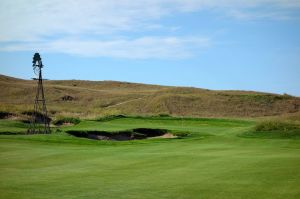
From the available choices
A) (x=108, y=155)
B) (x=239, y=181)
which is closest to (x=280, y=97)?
(x=108, y=155)

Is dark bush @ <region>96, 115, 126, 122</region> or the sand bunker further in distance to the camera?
dark bush @ <region>96, 115, 126, 122</region>

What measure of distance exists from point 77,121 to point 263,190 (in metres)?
36.8

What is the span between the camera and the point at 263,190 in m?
12.2

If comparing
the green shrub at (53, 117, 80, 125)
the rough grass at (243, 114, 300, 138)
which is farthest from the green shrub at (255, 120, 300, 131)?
the green shrub at (53, 117, 80, 125)

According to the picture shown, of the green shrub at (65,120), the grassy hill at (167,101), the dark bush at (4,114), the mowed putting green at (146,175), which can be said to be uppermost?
the grassy hill at (167,101)

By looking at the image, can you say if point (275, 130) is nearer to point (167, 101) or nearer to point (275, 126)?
point (275, 126)

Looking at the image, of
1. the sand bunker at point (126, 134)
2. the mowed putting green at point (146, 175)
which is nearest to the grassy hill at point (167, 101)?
the sand bunker at point (126, 134)

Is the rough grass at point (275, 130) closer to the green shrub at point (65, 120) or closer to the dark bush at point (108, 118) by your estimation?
the green shrub at point (65, 120)

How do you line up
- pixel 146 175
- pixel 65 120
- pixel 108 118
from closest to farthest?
pixel 146 175, pixel 65 120, pixel 108 118

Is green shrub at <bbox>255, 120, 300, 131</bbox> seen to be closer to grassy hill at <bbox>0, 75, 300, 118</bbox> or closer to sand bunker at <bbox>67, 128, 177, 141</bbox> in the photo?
sand bunker at <bbox>67, 128, 177, 141</bbox>

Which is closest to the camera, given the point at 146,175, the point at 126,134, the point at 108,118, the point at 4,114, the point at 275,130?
the point at 146,175

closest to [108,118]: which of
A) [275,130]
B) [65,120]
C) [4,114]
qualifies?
[65,120]

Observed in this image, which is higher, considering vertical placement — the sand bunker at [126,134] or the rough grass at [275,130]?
the rough grass at [275,130]

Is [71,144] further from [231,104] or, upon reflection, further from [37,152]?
A: [231,104]
